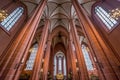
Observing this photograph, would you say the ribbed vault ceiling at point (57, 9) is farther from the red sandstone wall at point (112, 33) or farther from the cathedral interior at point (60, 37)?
the red sandstone wall at point (112, 33)

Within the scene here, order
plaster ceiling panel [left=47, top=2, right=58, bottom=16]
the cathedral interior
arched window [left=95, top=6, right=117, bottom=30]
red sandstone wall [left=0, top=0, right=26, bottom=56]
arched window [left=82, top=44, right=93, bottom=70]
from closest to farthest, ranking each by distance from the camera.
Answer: the cathedral interior → red sandstone wall [left=0, top=0, right=26, bottom=56] → arched window [left=95, top=6, right=117, bottom=30] → plaster ceiling panel [left=47, top=2, right=58, bottom=16] → arched window [left=82, top=44, right=93, bottom=70]

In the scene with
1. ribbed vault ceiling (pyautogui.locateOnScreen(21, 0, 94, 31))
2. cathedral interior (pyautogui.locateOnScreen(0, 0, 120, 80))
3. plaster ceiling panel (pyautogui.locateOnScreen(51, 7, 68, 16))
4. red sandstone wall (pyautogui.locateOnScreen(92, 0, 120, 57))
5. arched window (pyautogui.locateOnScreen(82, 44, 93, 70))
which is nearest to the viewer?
cathedral interior (pyautogui.locateOnScreen(0, 0, 120, 80))

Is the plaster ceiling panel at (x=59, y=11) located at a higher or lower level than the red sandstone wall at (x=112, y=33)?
higher

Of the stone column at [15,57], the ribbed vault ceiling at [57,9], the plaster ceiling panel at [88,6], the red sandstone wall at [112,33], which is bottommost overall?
the stone column at [15,57]

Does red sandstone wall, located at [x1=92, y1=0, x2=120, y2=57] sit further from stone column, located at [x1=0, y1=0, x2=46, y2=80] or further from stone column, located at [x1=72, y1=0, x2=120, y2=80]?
stone column, located at [x1=0, y1=0, x2=46, y2=80]

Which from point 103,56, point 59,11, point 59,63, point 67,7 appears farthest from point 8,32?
point 59,63

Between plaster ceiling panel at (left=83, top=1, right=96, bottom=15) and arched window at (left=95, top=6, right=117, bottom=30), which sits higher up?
plaster ceiling panel at (left=83, top=1, right=96, bottom=15)

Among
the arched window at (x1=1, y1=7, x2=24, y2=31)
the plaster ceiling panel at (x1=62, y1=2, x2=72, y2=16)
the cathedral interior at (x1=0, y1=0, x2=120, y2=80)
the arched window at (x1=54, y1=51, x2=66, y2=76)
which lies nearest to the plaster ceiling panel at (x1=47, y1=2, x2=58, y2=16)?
the cathedral interior at (x1=0, y1=0, x2=120, y2=80)

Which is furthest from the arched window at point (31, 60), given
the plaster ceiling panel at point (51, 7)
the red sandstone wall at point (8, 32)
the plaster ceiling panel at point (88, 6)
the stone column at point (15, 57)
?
the plaster ceiling panel at point (88, 6)

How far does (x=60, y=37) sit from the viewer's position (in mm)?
21938

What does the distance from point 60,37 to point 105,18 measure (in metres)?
10.5

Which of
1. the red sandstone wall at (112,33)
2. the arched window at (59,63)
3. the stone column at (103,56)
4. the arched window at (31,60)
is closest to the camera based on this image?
the stone column at (103,56)

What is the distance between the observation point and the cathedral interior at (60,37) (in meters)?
7.61

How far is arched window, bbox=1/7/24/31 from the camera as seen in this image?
1129 cm
